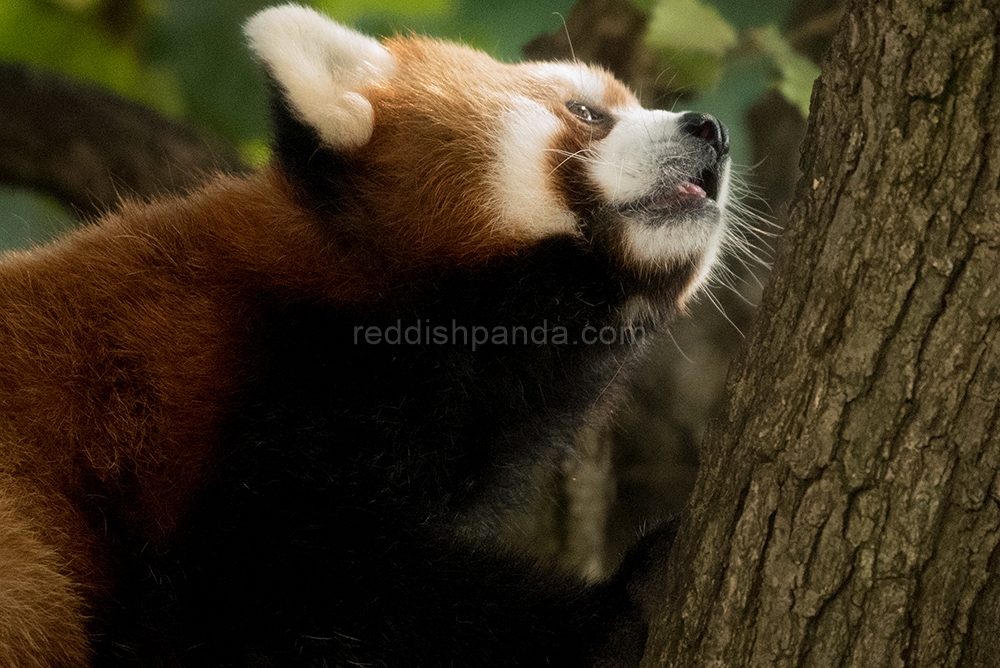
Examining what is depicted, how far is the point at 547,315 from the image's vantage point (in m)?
2.07

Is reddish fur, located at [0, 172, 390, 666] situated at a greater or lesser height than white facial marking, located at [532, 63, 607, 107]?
lesser

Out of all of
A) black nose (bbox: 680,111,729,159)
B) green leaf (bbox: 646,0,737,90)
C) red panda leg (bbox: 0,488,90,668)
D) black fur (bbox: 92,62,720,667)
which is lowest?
red panda leg (bbox: 0,488,90,668)

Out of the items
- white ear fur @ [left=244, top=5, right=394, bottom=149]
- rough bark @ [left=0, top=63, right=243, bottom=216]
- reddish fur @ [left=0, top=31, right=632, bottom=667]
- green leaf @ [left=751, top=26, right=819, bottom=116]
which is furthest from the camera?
rough bark @ [left=0, top=63, right=243, bottom=216]

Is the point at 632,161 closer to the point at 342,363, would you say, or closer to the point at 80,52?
the point at 342,363

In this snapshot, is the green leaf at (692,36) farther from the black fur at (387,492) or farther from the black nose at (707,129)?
the black fur at (387,492)

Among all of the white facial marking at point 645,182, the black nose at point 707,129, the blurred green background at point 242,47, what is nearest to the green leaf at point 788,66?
the blurred green background at point 242,47

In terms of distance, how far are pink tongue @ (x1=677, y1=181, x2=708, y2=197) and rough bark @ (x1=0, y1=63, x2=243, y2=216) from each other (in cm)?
181

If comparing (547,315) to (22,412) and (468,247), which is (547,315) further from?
(22,412)

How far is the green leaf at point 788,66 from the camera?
2635mm

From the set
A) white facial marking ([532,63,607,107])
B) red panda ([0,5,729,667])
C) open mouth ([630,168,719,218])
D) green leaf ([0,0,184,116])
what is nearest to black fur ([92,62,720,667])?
red panda ([0,5,729,667])

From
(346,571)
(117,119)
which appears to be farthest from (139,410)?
(117,119)

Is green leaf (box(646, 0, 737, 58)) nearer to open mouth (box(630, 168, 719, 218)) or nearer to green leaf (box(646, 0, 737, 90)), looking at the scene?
green leaf (box(646, 0, 737, 90))

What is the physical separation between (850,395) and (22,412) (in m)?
1.48

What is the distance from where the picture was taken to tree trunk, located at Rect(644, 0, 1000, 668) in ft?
4.22
